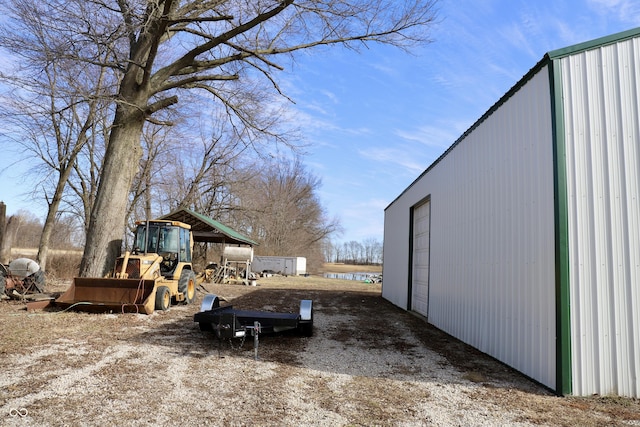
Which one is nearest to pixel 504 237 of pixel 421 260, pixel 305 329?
pixel 305 329

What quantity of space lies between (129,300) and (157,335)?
8.60 ft

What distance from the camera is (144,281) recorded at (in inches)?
412

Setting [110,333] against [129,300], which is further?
[129,300]

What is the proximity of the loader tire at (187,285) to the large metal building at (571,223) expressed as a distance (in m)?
8.54

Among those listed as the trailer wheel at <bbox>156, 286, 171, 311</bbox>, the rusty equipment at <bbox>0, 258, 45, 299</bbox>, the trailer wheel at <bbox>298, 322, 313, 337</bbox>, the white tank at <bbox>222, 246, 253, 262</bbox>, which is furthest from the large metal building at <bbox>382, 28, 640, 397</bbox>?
the white tank at <bbox>222, 246, 253, 262</bbox>

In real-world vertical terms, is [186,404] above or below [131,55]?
below

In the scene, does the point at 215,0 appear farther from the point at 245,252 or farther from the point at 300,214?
the point at 300,214

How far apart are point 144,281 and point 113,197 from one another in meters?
3.60

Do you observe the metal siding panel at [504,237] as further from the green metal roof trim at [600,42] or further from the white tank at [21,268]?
the white tank at [21,268]

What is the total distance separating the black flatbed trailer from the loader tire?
411 cm

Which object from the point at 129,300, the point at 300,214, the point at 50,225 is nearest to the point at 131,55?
the point at 129,300

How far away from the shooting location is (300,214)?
55.0 metres

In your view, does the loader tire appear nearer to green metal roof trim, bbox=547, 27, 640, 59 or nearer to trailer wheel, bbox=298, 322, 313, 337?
trailer wheel, bbox=298, 322, 313, 337

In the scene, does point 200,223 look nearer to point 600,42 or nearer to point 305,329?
point 305,329
